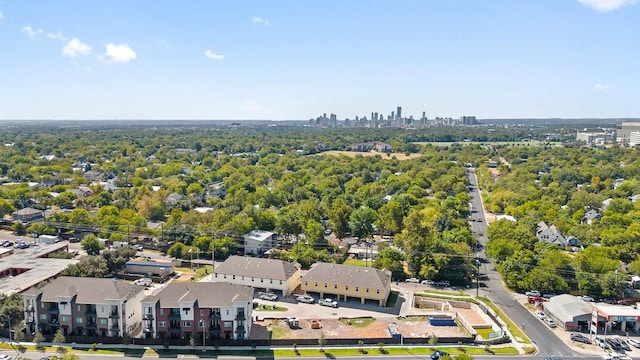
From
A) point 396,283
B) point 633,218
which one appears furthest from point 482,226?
point 396,283

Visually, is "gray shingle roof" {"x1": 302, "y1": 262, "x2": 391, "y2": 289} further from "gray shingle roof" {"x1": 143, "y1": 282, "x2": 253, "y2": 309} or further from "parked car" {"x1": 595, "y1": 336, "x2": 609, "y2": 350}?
"parked car" {"x1": 595, "y1": 336, "x2": 609, "y2": 350}

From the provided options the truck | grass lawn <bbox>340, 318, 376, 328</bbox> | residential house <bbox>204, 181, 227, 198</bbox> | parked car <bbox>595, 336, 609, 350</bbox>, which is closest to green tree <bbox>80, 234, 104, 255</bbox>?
the truck

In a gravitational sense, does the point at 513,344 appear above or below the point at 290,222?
below

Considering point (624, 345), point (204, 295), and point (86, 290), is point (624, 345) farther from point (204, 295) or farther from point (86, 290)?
point (86, 290)

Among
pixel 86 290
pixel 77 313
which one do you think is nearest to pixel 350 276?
pixel 86 290

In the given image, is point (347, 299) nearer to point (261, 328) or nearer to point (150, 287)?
point (261, 328)

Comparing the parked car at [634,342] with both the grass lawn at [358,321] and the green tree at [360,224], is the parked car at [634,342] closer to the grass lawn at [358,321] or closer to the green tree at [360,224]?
the grass lawn at [358,321]

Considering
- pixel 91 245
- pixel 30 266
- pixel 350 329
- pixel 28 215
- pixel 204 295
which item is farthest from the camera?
pixel 28 215
